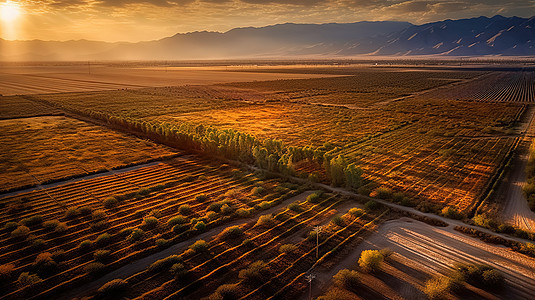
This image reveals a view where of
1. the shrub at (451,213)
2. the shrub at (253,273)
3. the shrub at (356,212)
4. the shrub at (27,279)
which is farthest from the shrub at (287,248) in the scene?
the shrub at (27,279)


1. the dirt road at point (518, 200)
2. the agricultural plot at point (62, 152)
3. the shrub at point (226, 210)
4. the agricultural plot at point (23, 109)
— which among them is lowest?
the agricultural plot at point (23, 109)

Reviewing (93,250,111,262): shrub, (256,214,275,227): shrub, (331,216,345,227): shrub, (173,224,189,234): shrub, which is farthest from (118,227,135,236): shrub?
(331,216,345,227): shrub

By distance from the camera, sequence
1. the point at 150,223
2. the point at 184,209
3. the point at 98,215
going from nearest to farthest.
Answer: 1. the point at 150,223
2. the point at 98,215
3. the point at 184,209

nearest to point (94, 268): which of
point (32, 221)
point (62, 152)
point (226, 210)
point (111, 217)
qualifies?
point (111, 217)

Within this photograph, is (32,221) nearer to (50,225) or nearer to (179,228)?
(50,225)

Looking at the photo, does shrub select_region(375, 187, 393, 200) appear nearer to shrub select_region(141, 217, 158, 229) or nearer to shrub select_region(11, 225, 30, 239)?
shrub select_region(141, 217, 158, 229)

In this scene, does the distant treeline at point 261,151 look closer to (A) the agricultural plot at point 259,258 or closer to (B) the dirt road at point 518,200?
(A) the agricultural plot at point 259,258
